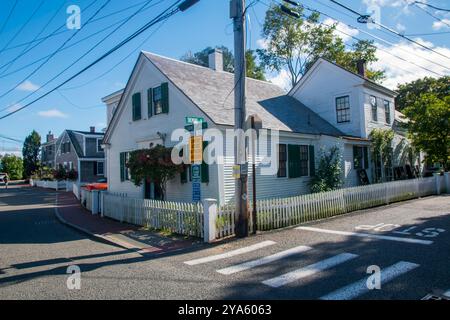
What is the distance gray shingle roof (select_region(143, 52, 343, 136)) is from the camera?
12.6 metres

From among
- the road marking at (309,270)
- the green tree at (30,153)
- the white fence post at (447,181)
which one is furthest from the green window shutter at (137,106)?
the green tree at (30,153)

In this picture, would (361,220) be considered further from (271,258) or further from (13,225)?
(13,225)

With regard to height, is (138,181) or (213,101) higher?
(213,101)

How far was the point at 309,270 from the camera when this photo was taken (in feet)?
18.9

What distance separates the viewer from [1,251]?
8016 millimetres

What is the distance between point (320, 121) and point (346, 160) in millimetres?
2917

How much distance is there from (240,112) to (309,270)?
454 centimetres

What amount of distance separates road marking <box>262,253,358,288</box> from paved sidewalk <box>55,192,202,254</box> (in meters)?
3.05

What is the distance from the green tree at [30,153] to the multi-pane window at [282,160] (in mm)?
54554

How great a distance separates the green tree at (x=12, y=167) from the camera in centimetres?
5662

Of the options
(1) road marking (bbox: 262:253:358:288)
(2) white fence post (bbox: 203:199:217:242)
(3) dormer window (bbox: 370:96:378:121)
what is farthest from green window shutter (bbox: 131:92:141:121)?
(3) dormer window (bbox: 370:96:378:121)

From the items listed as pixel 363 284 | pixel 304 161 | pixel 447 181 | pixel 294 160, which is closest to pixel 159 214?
pixel 363 284

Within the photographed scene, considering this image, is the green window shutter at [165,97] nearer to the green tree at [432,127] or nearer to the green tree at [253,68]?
the green tree at [432,127]
